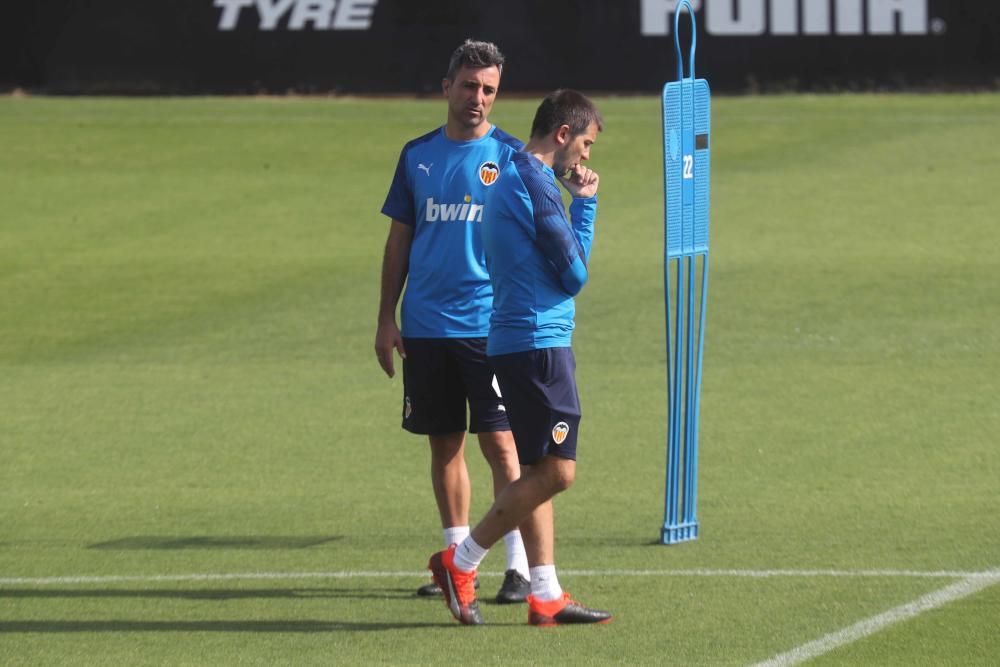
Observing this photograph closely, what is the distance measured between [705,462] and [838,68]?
16.4 meters

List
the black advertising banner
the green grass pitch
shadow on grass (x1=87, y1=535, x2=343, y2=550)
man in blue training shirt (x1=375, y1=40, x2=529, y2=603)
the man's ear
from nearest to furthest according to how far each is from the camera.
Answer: the man's ear → the green grass pitch → man in blue training shirt (x1=375, y1=40, x2=529, y2=603) → shadow on grass (x1=87, y1=535, x2=343, y2=550) → the black advertising banner

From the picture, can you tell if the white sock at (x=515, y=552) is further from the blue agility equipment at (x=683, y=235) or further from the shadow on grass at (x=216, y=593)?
the blue agility equipment at (x=683, y=235)

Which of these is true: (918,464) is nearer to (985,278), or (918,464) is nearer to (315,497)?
(315,497)

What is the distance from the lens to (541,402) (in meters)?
6.52

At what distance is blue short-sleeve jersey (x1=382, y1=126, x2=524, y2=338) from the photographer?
7078 mm

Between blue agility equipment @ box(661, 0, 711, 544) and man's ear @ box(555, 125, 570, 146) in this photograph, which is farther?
blue agility equipment @ box(661, 0, 711, 544)

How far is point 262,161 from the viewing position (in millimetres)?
22281

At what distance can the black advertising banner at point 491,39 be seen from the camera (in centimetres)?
2438

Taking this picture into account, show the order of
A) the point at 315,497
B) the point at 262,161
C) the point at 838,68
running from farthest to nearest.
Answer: the point at 838,68 → the point at 262,161 → the point at 315,497

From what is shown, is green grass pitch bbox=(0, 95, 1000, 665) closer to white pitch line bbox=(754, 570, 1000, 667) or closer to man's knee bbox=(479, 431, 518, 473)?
white pitch line bbox=(754, 570, 1000, 667)

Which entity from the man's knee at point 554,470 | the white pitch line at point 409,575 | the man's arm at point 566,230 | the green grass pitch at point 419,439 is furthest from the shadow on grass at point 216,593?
the man's arm at point 566,230

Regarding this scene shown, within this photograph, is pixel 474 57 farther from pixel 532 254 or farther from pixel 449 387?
pixel 449 387

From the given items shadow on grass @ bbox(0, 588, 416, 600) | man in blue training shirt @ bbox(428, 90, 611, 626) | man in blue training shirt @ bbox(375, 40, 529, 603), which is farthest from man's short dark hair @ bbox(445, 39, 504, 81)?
shadow on grass @ bbox(0, 588, 416, 600)

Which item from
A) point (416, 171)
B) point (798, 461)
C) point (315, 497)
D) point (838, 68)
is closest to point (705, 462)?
point (798, 461)
